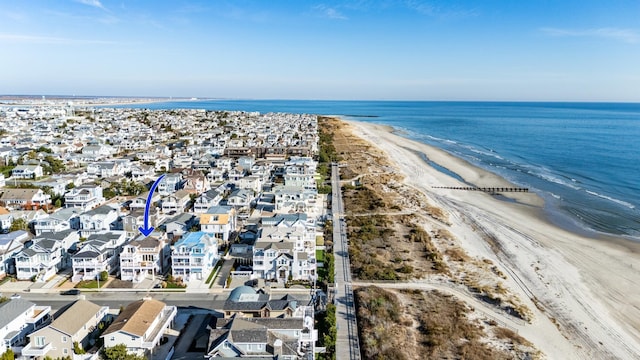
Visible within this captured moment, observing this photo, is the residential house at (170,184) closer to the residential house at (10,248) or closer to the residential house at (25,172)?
the residential house at (25,172)

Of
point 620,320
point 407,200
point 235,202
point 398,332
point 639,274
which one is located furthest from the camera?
point 407,200

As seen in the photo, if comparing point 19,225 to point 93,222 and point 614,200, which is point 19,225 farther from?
point 614,200

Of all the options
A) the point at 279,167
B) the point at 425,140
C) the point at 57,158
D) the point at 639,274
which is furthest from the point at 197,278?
the point at 425,140

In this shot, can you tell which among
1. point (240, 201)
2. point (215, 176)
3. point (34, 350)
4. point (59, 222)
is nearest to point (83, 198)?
point (59, 222)

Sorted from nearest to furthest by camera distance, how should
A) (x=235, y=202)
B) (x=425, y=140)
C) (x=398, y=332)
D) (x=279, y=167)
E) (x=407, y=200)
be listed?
(x=398, y=332), (x=235, y=202), (x=407, y=200), (x=279, y=167), (x=425, y=140)

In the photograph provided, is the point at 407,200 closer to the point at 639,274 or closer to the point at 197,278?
the point at 639,274

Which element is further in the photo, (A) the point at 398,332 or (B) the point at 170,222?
(B) the point at 170,222

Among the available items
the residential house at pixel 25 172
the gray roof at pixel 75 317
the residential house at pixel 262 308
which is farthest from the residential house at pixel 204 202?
the residential house at pixel 25 172
